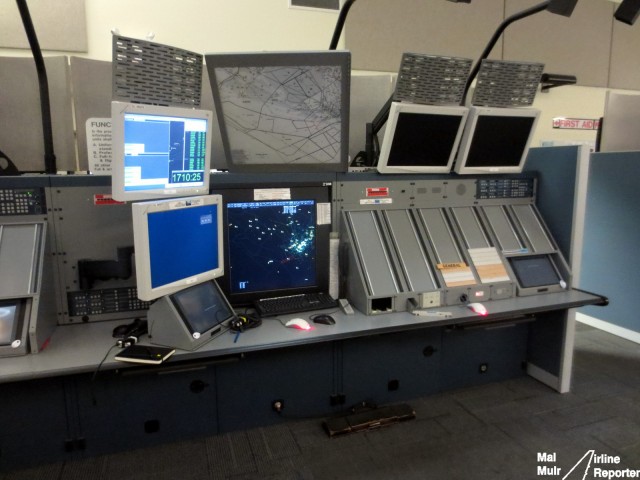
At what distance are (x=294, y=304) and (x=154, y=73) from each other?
42.9 inches

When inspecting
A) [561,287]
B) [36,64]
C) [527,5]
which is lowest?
[561,287]

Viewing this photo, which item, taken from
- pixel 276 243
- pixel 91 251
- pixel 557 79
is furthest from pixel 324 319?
pixel 557 79

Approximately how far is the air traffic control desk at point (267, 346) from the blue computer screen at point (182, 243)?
0.90 feet

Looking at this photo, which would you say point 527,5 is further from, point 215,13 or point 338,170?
point 338,170

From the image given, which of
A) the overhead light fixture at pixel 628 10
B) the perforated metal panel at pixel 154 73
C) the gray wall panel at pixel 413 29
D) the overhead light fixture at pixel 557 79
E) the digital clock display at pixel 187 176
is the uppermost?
the gray wall panel at pixel 413 29

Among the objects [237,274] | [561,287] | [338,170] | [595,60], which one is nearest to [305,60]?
[338,170]

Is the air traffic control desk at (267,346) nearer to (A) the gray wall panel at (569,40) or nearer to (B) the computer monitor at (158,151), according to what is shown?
(B) the computer monitor at (158,151)

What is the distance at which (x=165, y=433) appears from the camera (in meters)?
1.89

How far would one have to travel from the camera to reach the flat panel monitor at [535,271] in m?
2.16

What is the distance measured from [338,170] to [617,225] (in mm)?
2435

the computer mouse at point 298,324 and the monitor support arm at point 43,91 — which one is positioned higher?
the monitor support arm at point 43,91

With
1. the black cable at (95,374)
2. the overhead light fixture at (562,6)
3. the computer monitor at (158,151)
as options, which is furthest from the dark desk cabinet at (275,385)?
the overhead light fixture at (562,6)

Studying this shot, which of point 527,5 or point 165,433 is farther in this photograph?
point 527,5

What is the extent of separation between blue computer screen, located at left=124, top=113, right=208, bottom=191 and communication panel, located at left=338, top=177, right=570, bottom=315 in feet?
2.45
